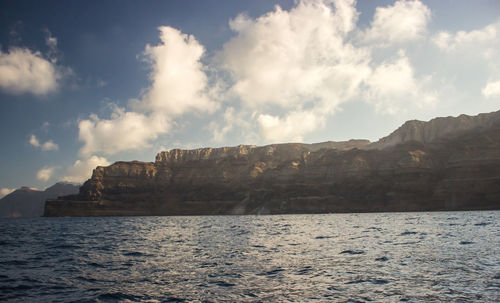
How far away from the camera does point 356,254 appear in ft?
75.6

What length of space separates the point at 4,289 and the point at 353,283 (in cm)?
1563

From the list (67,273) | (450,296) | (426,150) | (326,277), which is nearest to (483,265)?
(450,296)

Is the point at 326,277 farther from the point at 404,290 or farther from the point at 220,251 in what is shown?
the point at 220,251

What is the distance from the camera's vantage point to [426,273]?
1644cm

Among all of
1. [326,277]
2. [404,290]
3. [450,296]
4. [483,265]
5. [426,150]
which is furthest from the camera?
[426,150]

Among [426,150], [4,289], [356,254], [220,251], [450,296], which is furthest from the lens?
[426,150]

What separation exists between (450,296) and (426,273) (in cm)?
424

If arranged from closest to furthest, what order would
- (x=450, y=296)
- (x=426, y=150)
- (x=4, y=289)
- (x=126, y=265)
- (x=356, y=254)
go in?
(x=450, y=296) → (x=4, y=289) → (x=126, y=265) → (x=356, y=254) → (x=426, y=150)

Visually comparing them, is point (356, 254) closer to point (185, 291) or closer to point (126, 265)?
point (185, 291)

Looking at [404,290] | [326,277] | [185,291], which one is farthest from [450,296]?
[185,291]

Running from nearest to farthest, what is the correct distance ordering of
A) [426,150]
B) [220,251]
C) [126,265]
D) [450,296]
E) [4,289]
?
[450,296] → [4,289] → [126,265] → [220,251] → [426,150]

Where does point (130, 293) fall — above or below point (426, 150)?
below

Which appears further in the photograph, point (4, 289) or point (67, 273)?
point (67, 273)

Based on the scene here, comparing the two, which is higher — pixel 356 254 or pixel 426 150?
pixel 426 150
